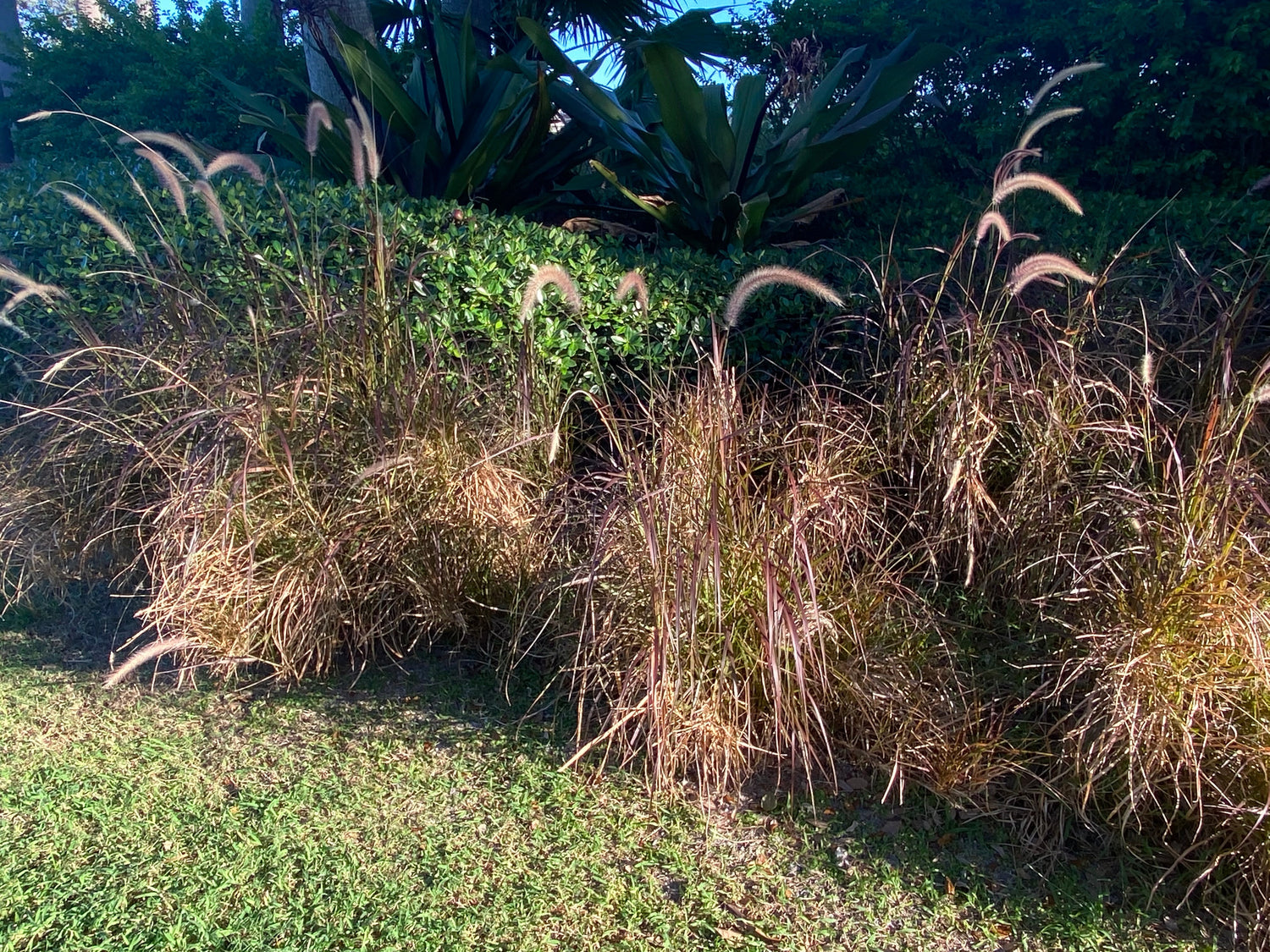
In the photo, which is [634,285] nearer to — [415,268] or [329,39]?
[415,268]

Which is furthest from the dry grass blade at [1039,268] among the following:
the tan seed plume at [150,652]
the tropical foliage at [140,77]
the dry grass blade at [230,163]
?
the tropical foliage at [140,77]

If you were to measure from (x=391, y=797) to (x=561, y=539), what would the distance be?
1.13 m

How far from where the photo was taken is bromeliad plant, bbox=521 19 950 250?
6.23 m

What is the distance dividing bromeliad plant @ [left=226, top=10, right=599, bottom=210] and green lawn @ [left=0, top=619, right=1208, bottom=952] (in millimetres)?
3958

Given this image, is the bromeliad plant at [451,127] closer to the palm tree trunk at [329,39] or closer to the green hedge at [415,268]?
the palm tree trunk at [329,39]

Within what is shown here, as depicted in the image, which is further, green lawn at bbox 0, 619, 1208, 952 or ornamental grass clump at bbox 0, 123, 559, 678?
ornamental grass clump at bbox 0, 123, 559, 678

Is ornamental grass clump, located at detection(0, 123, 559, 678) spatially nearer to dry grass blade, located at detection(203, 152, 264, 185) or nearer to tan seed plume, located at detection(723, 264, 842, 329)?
dry grass blade, located at detection(203, 152, 264, 185)

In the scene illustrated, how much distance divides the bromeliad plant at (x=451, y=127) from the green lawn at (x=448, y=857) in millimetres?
3958

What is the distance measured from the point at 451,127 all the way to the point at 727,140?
1896 millimetres

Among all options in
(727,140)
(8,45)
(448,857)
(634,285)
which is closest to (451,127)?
(727,140)

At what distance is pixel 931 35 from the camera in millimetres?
7465

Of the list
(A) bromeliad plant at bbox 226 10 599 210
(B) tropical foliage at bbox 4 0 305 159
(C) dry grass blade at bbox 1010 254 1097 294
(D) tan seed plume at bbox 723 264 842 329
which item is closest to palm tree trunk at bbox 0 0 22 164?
(B) tropical foliage at bbox 4 0 305 159

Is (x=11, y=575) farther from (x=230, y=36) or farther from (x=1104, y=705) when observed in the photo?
(x=230, y=36)

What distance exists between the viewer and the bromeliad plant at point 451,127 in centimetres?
628
